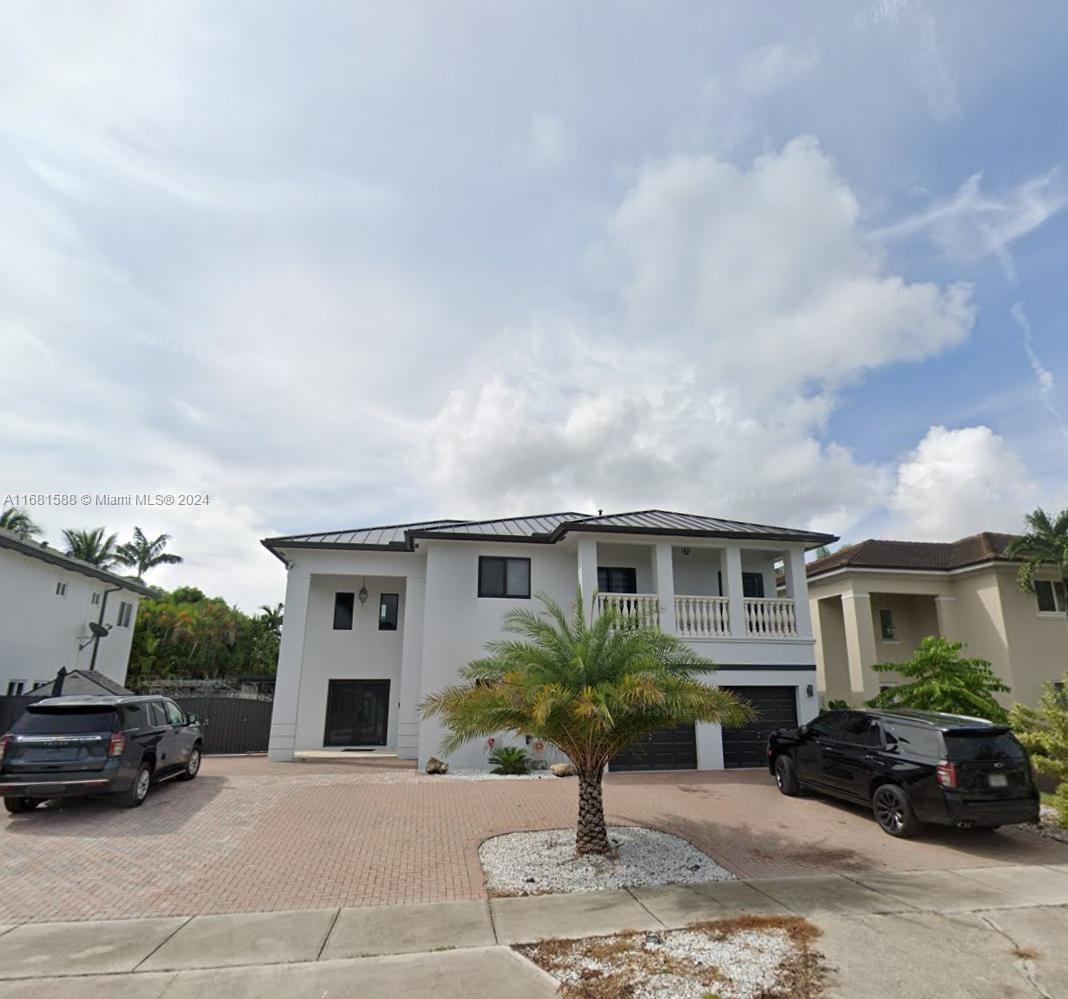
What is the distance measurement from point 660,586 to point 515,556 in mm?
3920

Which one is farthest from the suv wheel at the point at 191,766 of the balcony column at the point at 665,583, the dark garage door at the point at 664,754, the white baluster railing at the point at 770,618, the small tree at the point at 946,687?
the small tree at the point at 946,687

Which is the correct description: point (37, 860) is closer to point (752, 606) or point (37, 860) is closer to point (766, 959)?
point (766, 959)

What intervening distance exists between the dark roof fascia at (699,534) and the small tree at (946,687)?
13.0 feet

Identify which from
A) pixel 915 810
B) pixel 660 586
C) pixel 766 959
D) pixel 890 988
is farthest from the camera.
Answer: pixel 660 586

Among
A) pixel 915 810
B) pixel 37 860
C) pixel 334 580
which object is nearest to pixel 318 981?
pixel 37 860

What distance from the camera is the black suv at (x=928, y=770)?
841 centimetres

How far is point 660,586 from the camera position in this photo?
52.4 ft

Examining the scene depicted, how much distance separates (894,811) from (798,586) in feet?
26.4

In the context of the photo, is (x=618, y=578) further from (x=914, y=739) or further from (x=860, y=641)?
(x=860, y=641)

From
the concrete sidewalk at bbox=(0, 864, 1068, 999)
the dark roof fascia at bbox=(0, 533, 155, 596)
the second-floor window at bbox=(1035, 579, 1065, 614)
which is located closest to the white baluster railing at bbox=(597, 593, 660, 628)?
the concrete sidewalk at bbox=(0, 864, 1068, 999)

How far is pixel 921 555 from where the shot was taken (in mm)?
22641

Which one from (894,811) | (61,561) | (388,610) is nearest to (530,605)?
(388,610)

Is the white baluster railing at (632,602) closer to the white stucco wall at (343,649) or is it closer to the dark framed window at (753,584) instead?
the dark framed window at (753,584)

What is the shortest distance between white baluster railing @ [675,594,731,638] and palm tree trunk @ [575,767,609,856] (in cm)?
809
